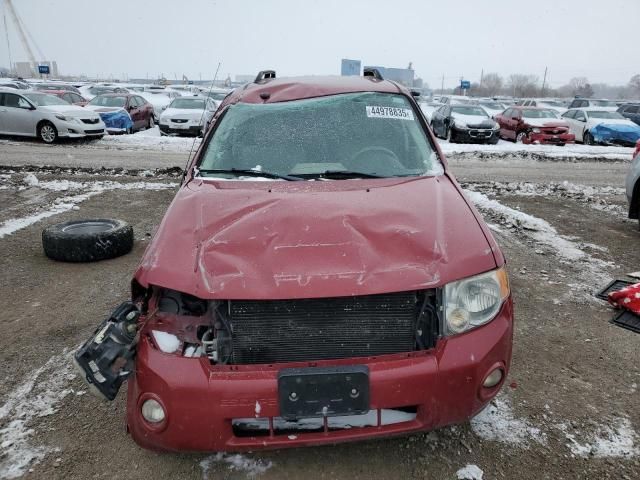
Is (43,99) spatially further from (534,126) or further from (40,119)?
(534,126)

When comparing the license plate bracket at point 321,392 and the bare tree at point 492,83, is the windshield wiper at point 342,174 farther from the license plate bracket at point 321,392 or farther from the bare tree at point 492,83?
the bare tree at point 492,83

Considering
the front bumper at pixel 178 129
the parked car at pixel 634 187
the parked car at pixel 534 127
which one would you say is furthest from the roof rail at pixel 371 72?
the parked car at pixel 534 127

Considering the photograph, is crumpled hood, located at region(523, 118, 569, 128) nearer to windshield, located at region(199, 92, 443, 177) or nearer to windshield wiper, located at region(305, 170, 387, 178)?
windshield, located at region(199, 92, 443, 177)

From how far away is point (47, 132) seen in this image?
47.4ft

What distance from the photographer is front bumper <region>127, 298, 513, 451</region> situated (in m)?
1.92

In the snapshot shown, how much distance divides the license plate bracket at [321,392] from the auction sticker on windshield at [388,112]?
6.89 ft

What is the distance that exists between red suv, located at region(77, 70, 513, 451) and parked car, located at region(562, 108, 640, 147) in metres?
19.1

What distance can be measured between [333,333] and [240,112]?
2112 mm

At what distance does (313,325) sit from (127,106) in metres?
18.8

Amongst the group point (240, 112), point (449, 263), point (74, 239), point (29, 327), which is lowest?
point (29, 327)

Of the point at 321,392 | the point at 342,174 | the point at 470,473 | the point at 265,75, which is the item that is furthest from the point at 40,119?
the point at 470,473

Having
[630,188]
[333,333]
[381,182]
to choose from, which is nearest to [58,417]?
[333,333]

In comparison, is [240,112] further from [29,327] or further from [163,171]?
[163,171]

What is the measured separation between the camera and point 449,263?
2107 millimetres
